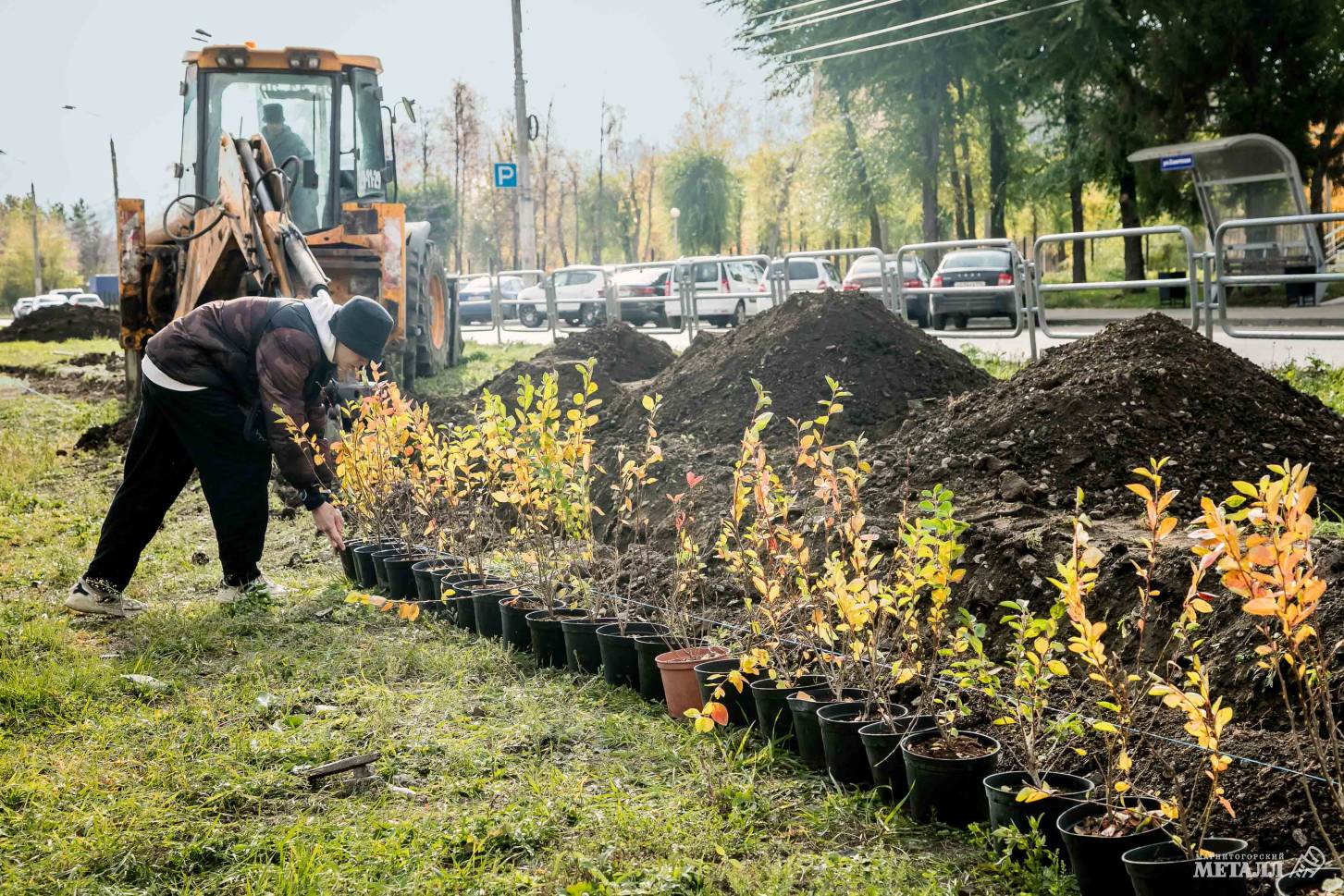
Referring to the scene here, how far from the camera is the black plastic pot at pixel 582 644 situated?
15.3ft

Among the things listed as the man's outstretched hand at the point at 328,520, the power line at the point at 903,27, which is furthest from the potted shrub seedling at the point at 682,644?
the power line at the point at 903,27

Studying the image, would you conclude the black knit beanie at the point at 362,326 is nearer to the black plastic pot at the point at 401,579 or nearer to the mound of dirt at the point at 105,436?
the black plastic pot at the point at 401,579

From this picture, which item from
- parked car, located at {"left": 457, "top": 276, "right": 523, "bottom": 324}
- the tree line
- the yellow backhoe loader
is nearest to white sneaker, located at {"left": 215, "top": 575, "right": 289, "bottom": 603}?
the yellow backhoe loader

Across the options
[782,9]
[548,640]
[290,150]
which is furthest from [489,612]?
[782,9]

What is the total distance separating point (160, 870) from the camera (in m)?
3.09

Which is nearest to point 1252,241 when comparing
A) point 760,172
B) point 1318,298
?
point 1318,298

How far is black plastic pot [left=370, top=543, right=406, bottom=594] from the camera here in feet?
19.7

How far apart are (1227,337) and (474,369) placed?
9.13m

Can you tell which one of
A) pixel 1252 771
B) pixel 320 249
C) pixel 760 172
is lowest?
pixel 1252 771

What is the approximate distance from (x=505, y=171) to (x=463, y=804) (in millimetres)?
22107

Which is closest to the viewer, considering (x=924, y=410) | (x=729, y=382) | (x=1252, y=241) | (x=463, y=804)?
(x=463, y=804)

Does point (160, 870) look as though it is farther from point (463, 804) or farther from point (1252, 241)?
point (1252, 241)

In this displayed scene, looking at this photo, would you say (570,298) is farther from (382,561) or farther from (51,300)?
(51,300)

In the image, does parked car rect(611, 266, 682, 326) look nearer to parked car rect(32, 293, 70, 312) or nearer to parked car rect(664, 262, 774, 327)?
parked car rect(664, 262, 774, 327)
